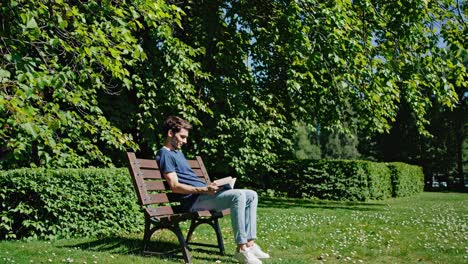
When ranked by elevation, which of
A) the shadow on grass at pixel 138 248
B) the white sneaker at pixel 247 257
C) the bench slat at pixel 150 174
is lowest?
the shadow on grass at pixel 138 248

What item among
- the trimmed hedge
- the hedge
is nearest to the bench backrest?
the hedge

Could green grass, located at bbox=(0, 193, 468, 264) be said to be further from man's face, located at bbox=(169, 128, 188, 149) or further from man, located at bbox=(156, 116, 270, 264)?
man's face, located at bbox=(169, 128, 188, 149)

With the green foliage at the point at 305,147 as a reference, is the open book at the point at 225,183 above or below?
below

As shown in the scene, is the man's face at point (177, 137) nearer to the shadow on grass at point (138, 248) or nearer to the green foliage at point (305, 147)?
the shadow on grass at point (138, 248)

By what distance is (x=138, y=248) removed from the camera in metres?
6.73

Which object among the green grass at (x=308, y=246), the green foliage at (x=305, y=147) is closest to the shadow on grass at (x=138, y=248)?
the green grass at (x=308, y=246)

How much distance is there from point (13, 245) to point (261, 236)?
3.88 m

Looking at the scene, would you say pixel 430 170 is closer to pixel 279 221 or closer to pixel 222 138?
pixel 222 138

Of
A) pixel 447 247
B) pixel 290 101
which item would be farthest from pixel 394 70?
pixel 447 247

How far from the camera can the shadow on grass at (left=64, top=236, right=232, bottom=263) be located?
244 inches

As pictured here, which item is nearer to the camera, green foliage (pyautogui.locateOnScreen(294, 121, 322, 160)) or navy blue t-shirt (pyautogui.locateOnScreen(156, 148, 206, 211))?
navy blue t-shirt (pyautogui.locateOnScreen(156, 148, 206, 211))

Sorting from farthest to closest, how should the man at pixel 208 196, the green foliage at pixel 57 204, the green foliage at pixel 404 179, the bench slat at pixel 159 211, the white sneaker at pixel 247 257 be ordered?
1. the green foliage at pixel 404 179
2. the green foliage at pixel 57 204
3. the bench slat at pixel 159 211
4. the man at pixel 208 196
5. the white sneaker at pixel 247 257

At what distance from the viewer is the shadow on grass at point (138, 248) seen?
6199 mm

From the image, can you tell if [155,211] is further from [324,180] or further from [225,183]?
[324,180]
